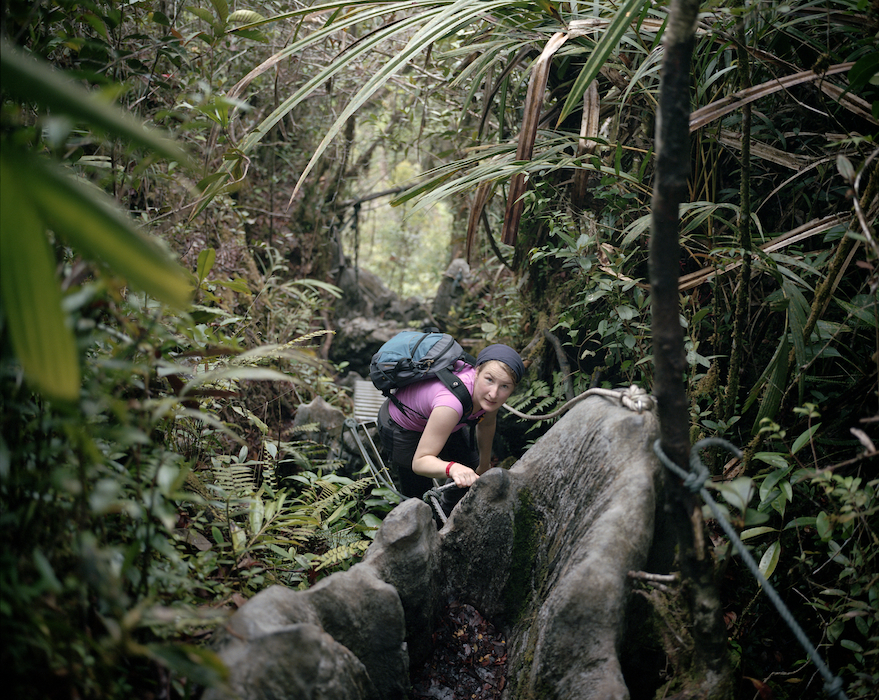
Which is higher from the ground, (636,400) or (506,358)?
(636,400)

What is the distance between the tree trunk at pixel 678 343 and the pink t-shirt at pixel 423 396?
1443 mm

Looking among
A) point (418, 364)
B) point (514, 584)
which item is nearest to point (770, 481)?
point (514, 584)

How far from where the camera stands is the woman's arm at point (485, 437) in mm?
3089

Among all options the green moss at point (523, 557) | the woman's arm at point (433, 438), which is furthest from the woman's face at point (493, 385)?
the green moss at point (523, 557)

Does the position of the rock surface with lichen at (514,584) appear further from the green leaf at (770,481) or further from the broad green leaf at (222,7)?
the broad green leaf at (222,7)

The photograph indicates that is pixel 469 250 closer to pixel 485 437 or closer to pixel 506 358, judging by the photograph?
pixel 506 358

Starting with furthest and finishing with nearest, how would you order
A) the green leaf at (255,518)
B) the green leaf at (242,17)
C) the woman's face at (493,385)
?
1. the green leaf at (242,17)
2. the woman's face at (493,385)
3. the green leaf at (255,518)

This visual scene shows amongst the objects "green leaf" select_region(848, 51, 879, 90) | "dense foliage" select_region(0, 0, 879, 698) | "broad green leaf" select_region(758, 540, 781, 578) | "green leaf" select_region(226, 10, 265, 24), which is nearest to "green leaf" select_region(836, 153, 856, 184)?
"dense foliage" select_region(0, 0, 879, 698)

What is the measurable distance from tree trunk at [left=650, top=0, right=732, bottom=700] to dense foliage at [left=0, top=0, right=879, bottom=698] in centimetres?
13

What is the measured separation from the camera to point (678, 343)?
4.17ft

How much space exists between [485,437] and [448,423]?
0.63 meters

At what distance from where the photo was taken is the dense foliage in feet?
3.05

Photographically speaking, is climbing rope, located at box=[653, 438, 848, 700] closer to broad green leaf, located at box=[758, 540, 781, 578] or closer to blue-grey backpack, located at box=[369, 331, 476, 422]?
broad green leaf, located at box=[758, 540, 781, 578]

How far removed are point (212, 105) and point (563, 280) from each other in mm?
2770
